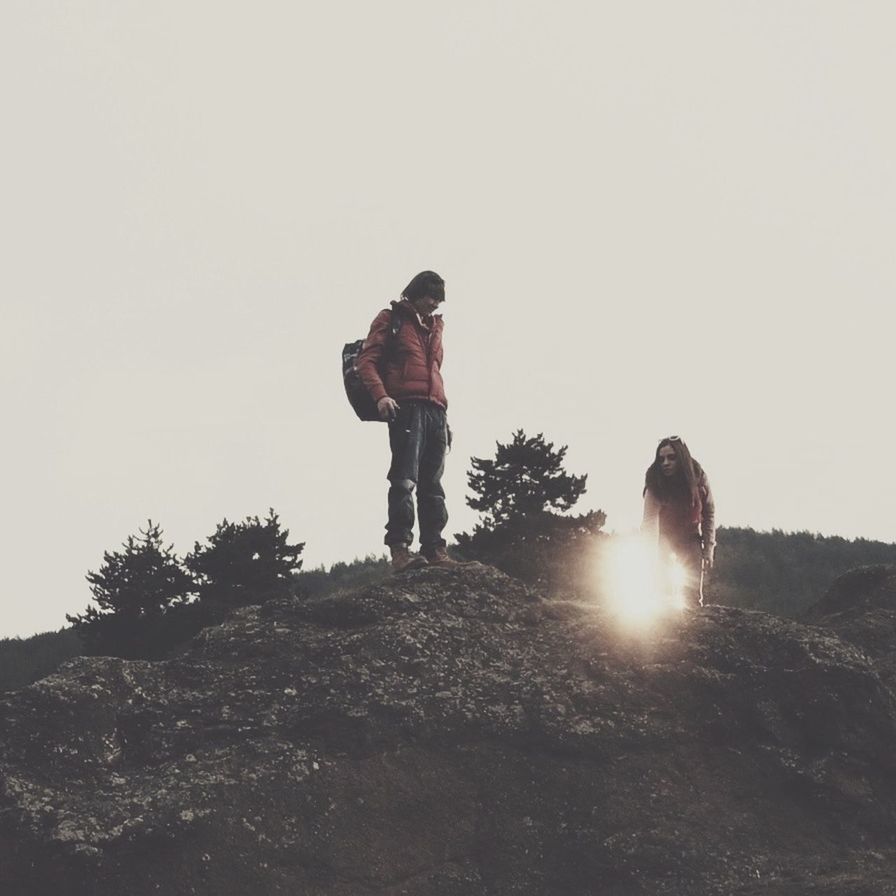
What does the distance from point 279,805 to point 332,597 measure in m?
1.48

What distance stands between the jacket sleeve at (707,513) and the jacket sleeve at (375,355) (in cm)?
256

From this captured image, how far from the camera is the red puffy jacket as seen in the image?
230 inches

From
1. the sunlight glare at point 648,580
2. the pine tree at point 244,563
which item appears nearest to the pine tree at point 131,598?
the pine tree at point 244,563

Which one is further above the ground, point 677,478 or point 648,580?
point 677,478

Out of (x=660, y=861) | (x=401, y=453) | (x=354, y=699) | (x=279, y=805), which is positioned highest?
(x=401, y=453)

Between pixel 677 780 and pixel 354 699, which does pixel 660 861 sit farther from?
pixel 354 699

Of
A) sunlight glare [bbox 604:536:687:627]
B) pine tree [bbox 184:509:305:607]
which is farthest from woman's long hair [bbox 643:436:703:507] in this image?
pine tree [bbox 184:509:305:607]

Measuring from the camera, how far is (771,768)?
4.26m

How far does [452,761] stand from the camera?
3.98m

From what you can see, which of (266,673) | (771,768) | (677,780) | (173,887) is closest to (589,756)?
(677,780)

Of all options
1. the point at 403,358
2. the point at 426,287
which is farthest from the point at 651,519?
the point at 426,287

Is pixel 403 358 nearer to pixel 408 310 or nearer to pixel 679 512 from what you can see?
pixel 408 310

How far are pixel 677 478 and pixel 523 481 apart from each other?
21.8 m

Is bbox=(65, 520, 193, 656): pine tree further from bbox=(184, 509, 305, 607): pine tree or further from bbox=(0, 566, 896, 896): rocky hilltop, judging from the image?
bbox=(0, 566, 896, 896): rocky hilltop
